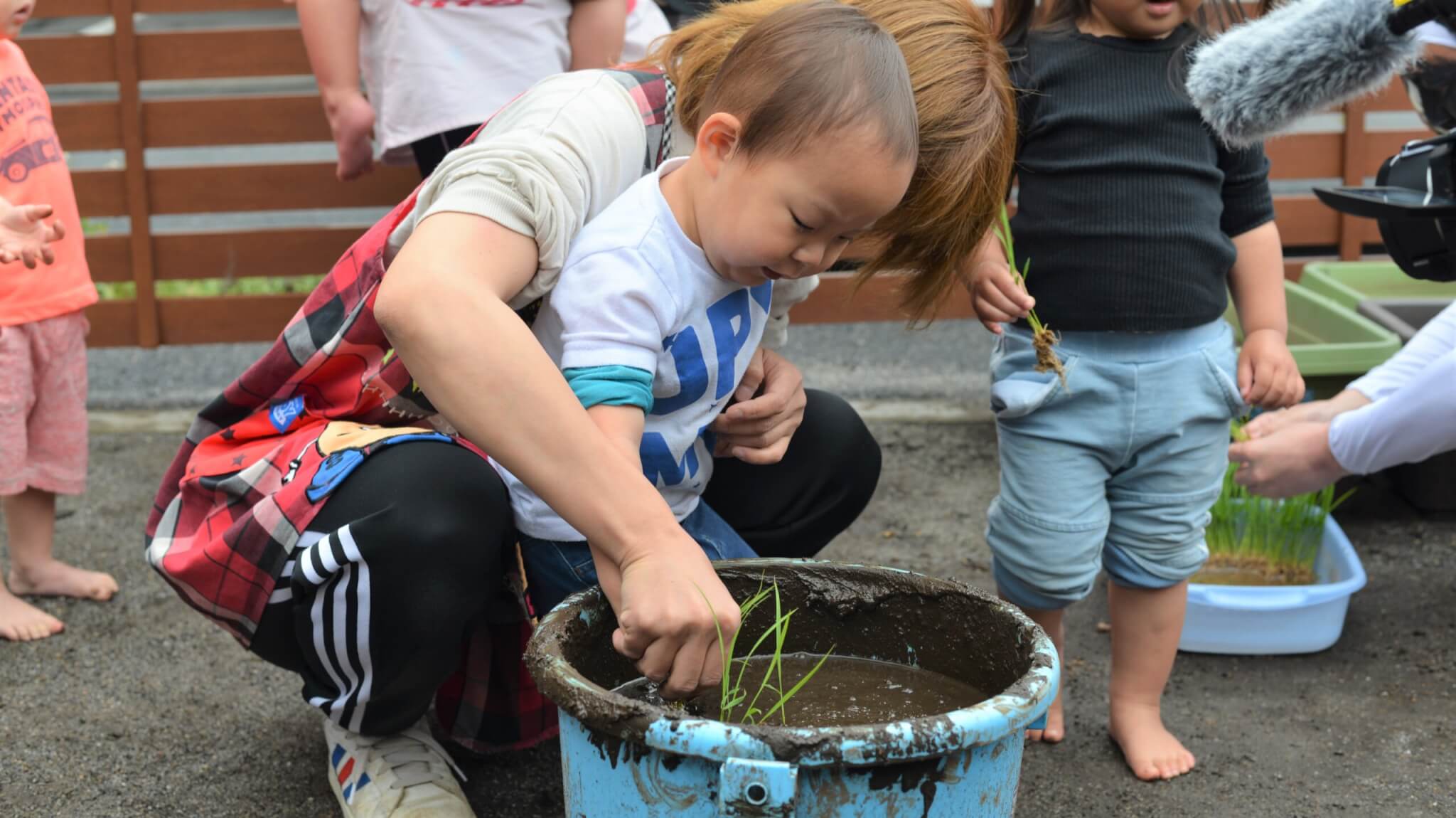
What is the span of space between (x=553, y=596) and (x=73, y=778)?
0.81 metres

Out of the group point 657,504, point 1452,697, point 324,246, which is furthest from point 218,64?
point 1452,697

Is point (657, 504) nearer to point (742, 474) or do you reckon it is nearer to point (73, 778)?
point (742, 474)

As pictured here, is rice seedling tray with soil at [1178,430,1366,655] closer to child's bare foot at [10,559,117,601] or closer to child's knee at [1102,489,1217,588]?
child's knee at [1102,489,1217,588]

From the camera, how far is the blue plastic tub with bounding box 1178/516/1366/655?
7.58 feet

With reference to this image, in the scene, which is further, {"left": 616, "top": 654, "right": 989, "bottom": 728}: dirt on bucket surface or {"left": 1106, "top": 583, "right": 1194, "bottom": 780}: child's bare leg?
{"left": 1106, "top": 583, "right": 1194, "bottom": 780}: child's bare leg

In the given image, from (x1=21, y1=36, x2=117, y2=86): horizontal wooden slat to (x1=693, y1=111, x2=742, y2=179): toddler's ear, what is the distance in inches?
124

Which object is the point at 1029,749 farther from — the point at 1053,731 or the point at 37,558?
the point at 37,558

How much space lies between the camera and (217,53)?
394 cm

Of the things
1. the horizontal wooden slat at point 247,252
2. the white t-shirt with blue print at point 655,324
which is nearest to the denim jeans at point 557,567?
the white t-shirt with blue print at point 655,324

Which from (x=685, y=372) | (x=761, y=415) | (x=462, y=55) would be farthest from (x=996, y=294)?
(x=462, y=55)

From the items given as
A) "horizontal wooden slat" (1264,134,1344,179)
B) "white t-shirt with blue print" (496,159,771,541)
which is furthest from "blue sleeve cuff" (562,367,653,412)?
"horizontal wooden slat" (1264,134,1344,179)

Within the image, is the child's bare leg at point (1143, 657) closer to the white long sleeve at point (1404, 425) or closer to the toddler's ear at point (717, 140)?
the white long sleeve at point (1404, 425)

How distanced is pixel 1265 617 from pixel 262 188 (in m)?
3.10

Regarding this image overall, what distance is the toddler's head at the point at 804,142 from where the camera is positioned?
1.34 metres
